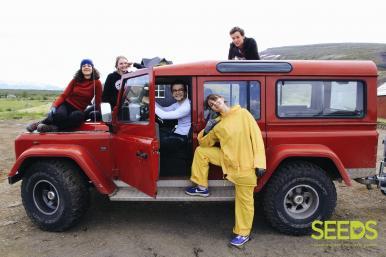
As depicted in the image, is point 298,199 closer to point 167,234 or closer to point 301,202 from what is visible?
point 301,202

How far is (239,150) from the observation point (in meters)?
4.63

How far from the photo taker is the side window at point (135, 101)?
4780mm

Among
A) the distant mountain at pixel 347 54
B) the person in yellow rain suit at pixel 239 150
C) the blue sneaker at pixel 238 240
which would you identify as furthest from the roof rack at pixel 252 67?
the distant mountain at pixel 347 54

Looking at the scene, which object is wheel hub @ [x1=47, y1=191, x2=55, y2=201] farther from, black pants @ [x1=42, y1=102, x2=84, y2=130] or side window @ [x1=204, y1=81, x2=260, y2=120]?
side window @ [x1=204, y1=81, x2=260, y2=120]

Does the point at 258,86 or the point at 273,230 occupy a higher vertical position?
the point at 258,86

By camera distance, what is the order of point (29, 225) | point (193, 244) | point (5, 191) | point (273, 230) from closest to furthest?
point (193, 244) < point (273, 230) < point (29, 225) < point (5, 191)

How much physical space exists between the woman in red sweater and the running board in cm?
124

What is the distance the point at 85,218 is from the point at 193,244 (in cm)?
186

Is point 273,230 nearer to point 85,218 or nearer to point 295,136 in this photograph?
point 295,136

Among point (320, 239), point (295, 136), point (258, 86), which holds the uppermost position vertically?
point (258, 86)

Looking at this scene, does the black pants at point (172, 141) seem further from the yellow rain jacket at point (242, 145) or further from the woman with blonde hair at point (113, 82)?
the woman with blonde hair at point (113, 82)

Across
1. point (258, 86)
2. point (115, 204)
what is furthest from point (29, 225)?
point (258, 86)

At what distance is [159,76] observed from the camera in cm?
501

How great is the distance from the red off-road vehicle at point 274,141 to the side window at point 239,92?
0.04ft
